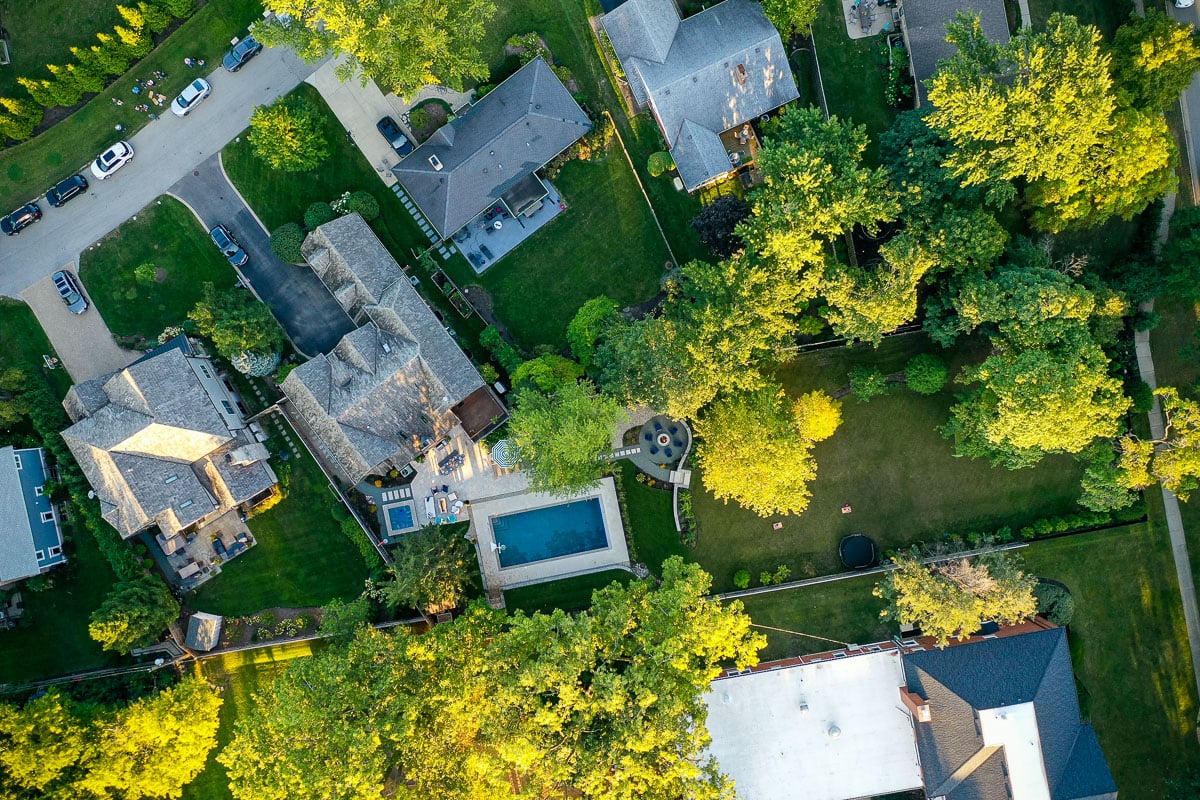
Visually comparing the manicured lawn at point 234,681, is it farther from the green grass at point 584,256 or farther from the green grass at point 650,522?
the green grass at point 584,256

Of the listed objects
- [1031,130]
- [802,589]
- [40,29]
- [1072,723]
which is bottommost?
[1072,723]

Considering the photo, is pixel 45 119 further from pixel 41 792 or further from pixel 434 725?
pixel 434 725

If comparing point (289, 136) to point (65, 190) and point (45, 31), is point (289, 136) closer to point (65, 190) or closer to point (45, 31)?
point (65, 190)

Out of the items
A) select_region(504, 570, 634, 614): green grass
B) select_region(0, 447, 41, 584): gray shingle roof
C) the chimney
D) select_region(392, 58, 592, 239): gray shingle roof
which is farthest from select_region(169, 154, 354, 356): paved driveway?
the chimney

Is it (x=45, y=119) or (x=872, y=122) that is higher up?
(x=45, y=119)

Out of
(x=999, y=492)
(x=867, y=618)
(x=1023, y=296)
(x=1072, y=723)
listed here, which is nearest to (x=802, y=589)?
(x=867, y=618)

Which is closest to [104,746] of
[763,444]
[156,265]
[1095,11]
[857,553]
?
[156,265]

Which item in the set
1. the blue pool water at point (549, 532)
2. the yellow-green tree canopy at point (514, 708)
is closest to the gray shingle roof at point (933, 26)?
the blue pool water at point (549, 532)
